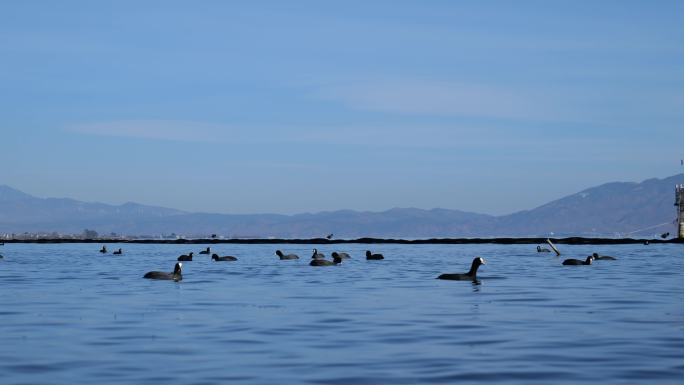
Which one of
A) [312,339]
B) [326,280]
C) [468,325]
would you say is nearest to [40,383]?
A: [312,339]

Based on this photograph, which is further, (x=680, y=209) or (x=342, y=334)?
(x=680, y=209)

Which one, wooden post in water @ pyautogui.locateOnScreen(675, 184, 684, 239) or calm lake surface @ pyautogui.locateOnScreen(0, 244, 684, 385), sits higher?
wooden post in water @ pyautogui.locateOnScreen(675, 184, 684, 239)

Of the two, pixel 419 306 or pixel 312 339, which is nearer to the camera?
pixel 312 339

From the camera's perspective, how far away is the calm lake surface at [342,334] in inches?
770

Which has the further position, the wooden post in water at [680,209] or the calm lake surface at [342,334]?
the wooden post in water at [680,209]

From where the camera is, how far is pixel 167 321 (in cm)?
2944

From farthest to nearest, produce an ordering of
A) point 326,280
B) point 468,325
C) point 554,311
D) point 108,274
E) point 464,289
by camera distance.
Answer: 1. point 108,274
2. point 326,280
3. point 464,289
4. point 554,311
5. point 468,325

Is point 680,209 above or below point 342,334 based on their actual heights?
above

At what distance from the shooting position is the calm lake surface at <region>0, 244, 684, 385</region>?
1956cm

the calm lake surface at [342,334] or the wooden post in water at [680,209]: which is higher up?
the wooden post in water at [680,209]

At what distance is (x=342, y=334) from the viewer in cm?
2612

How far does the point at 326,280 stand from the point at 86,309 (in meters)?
19.9

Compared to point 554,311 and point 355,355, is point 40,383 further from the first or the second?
point 554,311

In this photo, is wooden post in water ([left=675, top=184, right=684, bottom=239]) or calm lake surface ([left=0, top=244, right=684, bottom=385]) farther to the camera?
wooden post in water ([left=675, top=184, right=684, bottom=239])
